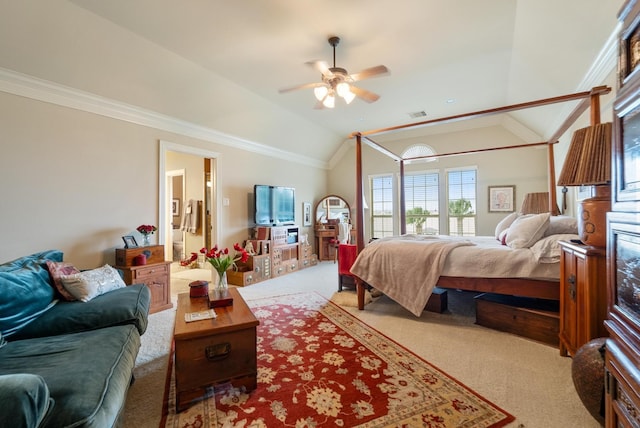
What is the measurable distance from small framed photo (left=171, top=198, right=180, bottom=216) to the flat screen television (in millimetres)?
2581

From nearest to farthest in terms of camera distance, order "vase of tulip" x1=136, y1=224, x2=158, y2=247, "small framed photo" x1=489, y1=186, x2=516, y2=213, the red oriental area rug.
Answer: the red oriental area rug
"vase of tulip" x1=136, y1=224, x2=158, y2=247
"small framed photo" x1=489, y1=186, x2=516, y2=213

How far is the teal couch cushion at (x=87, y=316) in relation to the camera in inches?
66.1

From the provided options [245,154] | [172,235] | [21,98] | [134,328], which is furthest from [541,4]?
[172,235]

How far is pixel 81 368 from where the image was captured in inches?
47.1

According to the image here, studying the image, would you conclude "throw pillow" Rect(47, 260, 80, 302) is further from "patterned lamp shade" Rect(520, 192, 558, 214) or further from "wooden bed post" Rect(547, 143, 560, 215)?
"patterned lamp shade" Rect(520, 192, 558, 214)

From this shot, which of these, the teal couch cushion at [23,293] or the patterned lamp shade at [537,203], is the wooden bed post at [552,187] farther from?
the teal couch cushion at [23,293]

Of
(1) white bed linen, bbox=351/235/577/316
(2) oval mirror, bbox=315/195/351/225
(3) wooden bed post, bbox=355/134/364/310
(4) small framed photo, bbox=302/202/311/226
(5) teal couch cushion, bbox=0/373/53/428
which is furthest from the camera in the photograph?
(2) oval mirror, bbox=315/195/351/225

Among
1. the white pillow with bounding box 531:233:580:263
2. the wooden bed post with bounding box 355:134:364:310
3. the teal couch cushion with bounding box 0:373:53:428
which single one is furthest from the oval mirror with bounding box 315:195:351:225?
the teal couch cushion with bounding box 0:373:53:428

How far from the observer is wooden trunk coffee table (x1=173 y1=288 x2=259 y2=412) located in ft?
5.34

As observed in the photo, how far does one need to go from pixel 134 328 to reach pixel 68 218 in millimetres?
2087

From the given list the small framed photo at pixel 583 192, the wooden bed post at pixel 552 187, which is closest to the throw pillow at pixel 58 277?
the small framed photo at pixel 583 192

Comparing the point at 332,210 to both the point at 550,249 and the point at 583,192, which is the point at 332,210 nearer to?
the point at 583,192

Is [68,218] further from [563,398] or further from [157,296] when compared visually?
[563,398]

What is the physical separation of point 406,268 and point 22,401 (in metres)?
2.87
